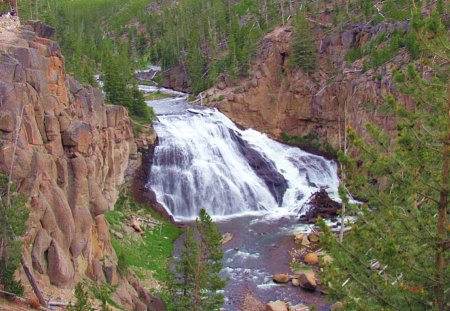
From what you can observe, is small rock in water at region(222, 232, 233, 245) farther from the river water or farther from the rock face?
the rock face

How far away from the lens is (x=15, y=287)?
778 inches

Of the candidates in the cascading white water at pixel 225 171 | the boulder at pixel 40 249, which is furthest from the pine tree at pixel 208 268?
the cascading white water at pixel 225 171

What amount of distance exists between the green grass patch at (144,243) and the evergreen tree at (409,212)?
648 inches

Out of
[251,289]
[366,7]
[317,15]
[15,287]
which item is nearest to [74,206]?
[15,287]

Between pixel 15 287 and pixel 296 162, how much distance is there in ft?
118

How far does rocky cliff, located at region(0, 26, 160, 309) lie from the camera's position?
906 inches

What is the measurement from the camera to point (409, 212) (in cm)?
1308

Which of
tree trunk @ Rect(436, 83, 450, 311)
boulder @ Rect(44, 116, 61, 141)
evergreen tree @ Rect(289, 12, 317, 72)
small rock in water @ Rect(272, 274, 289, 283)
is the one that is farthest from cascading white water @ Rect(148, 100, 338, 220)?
tree trunk @ Rect(436, 83, 450, 311)

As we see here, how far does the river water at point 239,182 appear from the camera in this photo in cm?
3719

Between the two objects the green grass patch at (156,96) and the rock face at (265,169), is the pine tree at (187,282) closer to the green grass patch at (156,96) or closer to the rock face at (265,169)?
the rock face at (265,169)

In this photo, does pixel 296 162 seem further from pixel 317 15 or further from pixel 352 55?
pixel 317 15

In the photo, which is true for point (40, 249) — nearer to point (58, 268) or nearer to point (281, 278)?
point (58, 268)

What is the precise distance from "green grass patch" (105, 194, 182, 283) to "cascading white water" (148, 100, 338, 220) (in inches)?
123

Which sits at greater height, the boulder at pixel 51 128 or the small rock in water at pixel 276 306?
the boulder at pixel 51 128
